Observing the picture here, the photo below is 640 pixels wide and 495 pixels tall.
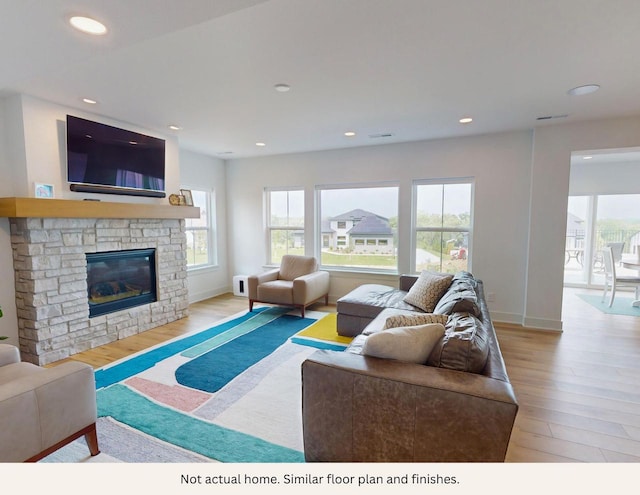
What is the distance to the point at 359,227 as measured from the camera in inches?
208

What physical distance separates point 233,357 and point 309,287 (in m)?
1.64

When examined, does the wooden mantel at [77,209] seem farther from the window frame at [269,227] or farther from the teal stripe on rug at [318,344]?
the teal stripe on rug at [318,344]

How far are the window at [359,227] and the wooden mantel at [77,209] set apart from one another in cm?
238

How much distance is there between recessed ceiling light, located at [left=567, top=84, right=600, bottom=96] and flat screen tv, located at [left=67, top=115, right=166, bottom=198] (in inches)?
177

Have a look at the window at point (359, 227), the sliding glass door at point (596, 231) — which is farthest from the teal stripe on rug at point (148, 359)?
the sliding glass door at point (596, 231)

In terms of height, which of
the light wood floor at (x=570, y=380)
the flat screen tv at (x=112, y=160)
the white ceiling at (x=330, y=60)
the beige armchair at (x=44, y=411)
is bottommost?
the light wood floor at (x=570, y=380)

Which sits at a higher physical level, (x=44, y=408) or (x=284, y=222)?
(x=284, y=222)

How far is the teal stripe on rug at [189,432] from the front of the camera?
1.85 m

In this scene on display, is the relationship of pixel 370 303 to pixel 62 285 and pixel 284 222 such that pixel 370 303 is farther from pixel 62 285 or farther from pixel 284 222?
pixel 62 285

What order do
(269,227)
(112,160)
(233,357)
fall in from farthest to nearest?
(269,227)
(112,160)
(233,357)

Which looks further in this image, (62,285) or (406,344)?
(62,285)

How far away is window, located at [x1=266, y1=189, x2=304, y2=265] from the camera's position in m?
5.68

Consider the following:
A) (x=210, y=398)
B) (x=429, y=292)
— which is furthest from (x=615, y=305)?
(x=210, y=398)

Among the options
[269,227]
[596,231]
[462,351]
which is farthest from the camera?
[596,231]
